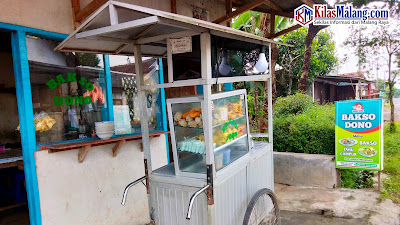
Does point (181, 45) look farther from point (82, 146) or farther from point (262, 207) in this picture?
point (262, 207)

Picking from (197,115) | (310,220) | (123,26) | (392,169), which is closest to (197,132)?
(197,115)

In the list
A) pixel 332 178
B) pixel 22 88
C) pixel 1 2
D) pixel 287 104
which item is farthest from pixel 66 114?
pixel 287 104

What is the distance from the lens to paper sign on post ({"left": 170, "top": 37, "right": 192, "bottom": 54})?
2191mm

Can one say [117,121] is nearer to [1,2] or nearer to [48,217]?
[48,217]

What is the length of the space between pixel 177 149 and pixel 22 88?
183 centimetres

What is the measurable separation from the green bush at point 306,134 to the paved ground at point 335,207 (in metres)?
0.84

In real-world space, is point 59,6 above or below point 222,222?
above

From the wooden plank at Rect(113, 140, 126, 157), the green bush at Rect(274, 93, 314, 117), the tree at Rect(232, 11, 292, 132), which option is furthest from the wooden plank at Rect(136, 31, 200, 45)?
the green bush at Rect(274, 93, 314, 117)

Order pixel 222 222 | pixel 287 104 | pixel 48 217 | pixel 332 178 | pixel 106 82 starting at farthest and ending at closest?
1. pixel 287 104
2. pixel 332 178
3. pixel 106 82
4. pixel 48 217
5. pixel 222 222

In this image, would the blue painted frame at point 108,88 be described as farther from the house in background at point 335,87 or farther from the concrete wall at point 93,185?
the house in background at point 335,87

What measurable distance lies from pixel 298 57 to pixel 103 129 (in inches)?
447

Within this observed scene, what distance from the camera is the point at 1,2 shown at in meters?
2.58

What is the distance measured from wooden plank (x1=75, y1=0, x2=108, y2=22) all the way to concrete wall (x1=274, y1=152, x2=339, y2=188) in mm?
4212

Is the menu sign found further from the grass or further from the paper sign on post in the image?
the paper sign on post
